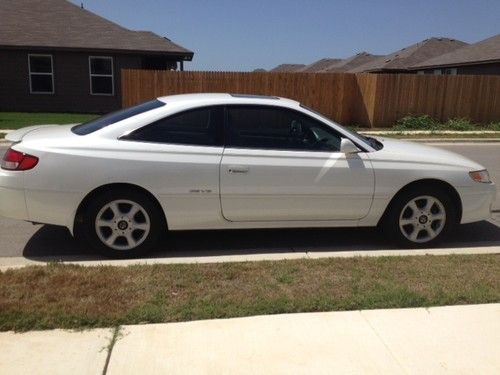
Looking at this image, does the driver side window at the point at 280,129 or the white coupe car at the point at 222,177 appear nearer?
the white coupe car at the point at 222,177

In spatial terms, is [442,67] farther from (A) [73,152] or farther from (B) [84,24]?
(A) [73,152]

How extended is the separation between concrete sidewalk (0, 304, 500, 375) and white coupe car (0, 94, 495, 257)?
1523 mm

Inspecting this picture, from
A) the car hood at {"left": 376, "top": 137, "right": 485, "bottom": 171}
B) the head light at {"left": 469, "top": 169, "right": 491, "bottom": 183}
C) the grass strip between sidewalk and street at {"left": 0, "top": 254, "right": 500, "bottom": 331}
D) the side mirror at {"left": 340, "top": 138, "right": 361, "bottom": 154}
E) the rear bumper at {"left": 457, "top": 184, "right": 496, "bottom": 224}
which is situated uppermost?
the side mirror at {"left": 340, "top": 138, "right": 361, "bottom": 154}

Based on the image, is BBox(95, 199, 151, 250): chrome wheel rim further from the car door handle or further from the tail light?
the car door handle

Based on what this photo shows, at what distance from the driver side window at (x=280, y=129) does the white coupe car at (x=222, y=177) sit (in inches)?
0.4

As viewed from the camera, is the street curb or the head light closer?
the street curb

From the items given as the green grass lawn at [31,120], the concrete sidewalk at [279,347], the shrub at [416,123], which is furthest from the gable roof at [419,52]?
the concrete sidewalk at [279,347]

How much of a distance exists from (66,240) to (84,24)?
21.3 m

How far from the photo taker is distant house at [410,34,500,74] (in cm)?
2636

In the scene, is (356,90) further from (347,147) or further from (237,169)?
(237,169)

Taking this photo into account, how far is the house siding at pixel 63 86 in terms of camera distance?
2298cm

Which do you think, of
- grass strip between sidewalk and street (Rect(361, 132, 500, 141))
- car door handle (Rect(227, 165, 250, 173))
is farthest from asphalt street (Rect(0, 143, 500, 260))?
grass strip between sidewalk and street (Rect(361, 132, 500, 141))

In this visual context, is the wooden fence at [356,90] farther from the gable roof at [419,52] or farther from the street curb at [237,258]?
the gable roof at [419,52]

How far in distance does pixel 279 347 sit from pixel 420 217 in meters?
2.65
